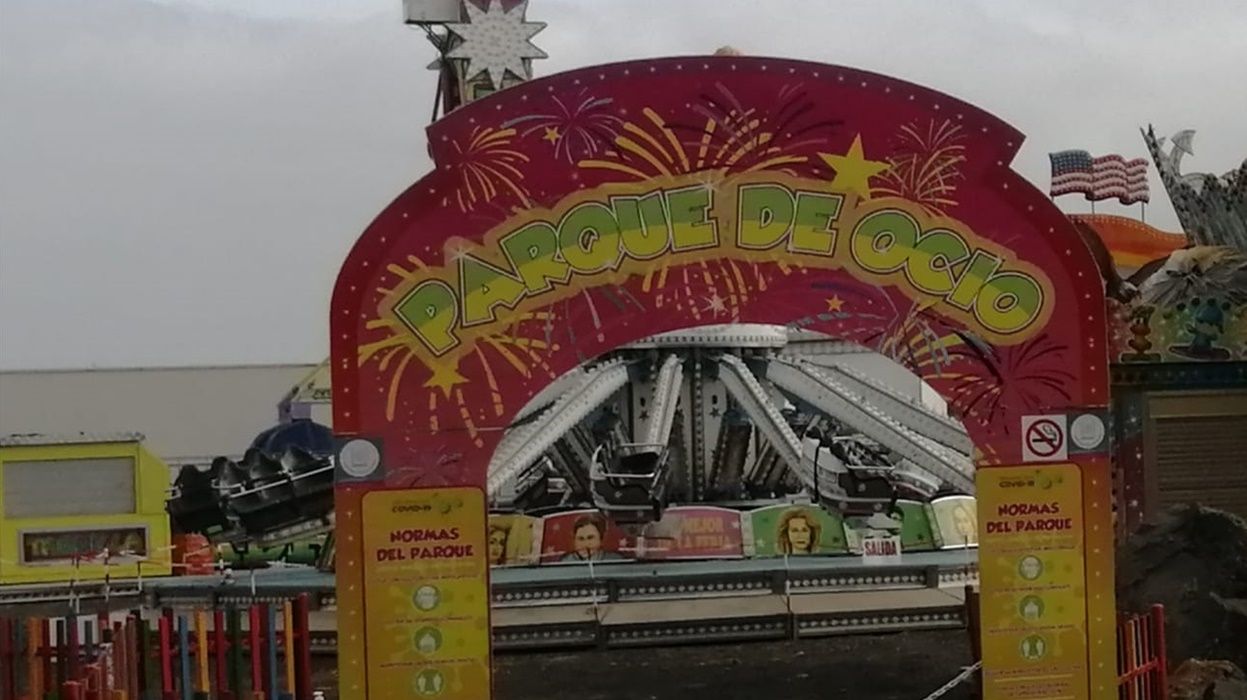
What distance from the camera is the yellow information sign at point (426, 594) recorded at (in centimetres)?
743

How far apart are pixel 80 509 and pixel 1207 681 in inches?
543

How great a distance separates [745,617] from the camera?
12.5 meters

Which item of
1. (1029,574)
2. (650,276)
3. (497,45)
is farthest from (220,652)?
(497,45)

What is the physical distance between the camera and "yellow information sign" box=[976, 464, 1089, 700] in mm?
7746

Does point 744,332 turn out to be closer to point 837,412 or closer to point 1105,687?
point 837,412

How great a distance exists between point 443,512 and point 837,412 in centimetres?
976

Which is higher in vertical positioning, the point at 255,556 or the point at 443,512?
the point at 443,512

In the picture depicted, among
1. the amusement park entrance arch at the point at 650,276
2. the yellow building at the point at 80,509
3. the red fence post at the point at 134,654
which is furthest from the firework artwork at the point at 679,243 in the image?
the yellow building at the point at 80,509

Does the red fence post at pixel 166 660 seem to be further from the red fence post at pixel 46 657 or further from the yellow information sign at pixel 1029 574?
the yellow information sign at pixel 1029 574

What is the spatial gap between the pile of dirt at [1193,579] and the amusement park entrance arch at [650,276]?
2.36m

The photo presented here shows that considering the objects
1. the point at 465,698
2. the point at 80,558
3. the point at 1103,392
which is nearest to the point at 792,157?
the point at 1103,392

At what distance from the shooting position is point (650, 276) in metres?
7.52

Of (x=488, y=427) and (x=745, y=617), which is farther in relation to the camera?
(x=745, y=617)

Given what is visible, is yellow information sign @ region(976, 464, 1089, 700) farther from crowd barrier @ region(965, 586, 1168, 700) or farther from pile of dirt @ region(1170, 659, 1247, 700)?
pile of dirt @ region(1170, 659, 1247, 700)
